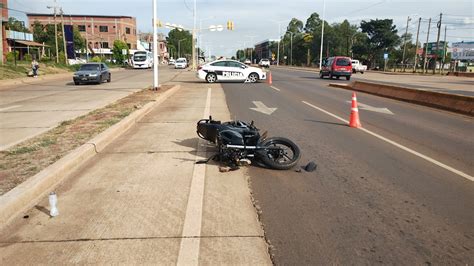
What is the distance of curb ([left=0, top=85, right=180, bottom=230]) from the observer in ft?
15.1

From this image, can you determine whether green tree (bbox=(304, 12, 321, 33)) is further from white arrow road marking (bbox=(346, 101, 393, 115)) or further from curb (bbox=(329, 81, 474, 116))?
white arrow road marking (bbox=(346, 101, 393, 115))

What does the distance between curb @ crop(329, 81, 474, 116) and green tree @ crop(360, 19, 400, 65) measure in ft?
219

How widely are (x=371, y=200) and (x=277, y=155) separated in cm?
188

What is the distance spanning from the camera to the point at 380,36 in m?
85.6

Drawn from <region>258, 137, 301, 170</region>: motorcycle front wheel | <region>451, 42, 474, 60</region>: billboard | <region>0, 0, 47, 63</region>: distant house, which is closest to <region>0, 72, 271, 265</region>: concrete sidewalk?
<region>258, 137, 301, 170</region>: motorcycle front wheel

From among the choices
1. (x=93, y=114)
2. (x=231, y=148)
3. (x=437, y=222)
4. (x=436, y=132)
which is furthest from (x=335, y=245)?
(x=93, y=114)

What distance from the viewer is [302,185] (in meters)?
5.86

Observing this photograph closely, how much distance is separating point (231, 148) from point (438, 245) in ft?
10.8

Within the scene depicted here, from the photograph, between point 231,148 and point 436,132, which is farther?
point 436,132

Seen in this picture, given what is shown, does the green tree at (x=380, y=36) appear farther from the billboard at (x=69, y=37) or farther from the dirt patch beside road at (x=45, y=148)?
the dirt patch beside road at (x=45, y=148)

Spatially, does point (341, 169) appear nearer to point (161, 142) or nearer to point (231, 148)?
point (231, 148)

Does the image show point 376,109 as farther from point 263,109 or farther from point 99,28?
point 99,28

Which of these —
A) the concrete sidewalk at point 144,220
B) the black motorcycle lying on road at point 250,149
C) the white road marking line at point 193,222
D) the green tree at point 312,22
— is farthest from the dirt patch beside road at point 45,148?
the green tree at point 312,22

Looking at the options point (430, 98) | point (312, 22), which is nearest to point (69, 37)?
point (430, 98)
